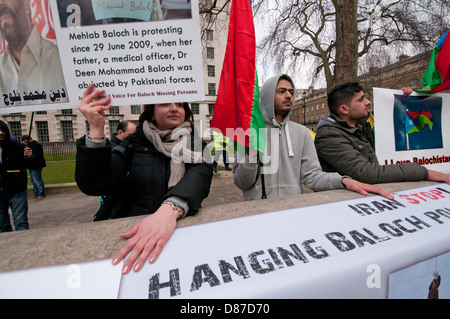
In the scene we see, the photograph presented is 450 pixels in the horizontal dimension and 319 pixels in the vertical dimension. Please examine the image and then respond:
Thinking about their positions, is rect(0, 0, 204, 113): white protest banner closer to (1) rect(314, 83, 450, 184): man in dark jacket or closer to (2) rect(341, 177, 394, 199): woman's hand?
(2) rect(341, 177, 394, 199): woman's hand

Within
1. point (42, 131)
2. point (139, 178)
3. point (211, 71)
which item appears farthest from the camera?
point (211, 71)

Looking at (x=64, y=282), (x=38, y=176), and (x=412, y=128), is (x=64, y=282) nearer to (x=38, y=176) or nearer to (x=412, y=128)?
(x=412, y=128)

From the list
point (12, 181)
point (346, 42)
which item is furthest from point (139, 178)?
point (346, 42)

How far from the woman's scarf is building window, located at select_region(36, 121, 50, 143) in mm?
39506

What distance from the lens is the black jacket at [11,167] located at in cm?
327

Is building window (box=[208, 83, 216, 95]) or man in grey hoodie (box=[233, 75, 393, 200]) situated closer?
man in grey hoodie (box=[233, 75, 393, 200])

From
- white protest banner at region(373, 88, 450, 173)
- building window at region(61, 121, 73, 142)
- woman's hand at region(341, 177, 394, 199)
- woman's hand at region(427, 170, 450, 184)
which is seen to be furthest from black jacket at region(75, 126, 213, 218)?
building window at region(61, 121, 73, 142)

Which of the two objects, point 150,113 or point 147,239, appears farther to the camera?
point 150,113

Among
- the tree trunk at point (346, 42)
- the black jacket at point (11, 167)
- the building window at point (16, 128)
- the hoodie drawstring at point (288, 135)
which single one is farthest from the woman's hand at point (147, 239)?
the building window at point (16, 128)

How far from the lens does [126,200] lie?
4.84 ft

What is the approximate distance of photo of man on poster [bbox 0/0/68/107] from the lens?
4.00ft

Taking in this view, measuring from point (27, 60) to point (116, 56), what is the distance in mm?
520

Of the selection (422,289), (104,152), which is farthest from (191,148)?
(422,289)

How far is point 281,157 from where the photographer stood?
1.92 meters
